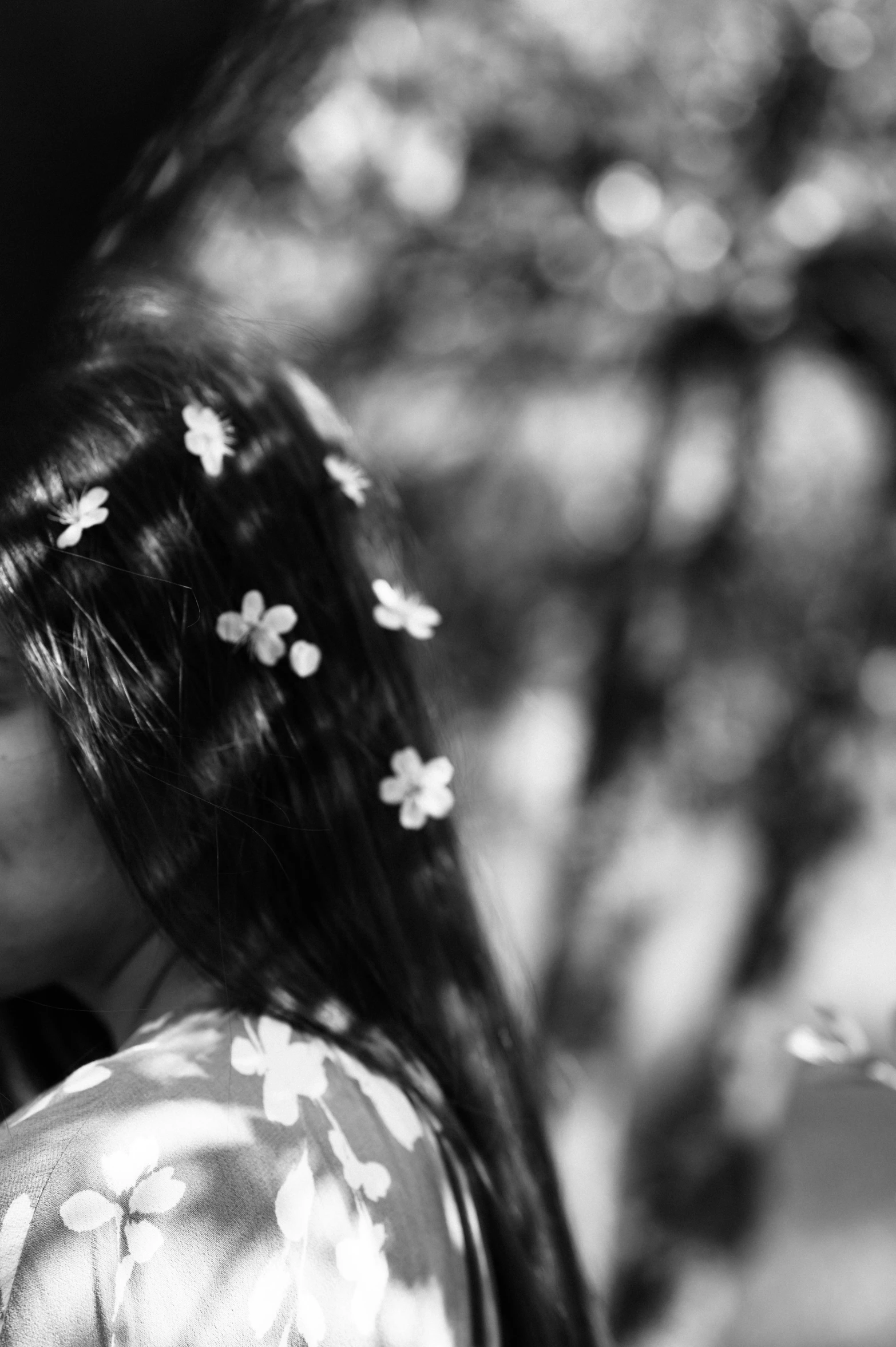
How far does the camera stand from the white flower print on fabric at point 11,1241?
38.4 inches

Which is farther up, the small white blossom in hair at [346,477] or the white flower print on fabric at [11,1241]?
the small white blossom in hair at [346,477]

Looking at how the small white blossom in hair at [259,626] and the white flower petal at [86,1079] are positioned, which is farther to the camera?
the small white blossom in hair at [259,626]

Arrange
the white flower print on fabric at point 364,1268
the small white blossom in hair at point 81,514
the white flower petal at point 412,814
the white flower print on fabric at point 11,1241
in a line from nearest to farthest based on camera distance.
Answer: the white flower print on fabric at point 11,1241 < the white flower print on fabric at point 364,1268 < the small white blossom in hair at point 81,514 < the white flower petal at point 412,814

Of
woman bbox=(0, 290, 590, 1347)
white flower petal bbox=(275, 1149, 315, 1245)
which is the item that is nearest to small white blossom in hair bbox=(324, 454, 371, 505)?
woman bbox=(0, 290, 590, 1347)

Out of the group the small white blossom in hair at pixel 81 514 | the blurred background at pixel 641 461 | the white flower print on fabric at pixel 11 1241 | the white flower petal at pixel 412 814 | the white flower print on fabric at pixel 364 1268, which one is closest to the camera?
the white flower print on fabric at pixel 11 1241

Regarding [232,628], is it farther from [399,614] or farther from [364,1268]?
[364,1268]

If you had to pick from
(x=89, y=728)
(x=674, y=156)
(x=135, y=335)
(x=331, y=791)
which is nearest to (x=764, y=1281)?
(x=331, y=791)

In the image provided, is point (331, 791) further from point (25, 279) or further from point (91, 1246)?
point (25, 279)

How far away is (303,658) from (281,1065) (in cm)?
40

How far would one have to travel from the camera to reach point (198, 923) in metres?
1.22

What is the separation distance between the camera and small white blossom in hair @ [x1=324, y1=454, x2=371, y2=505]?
54.7 inches

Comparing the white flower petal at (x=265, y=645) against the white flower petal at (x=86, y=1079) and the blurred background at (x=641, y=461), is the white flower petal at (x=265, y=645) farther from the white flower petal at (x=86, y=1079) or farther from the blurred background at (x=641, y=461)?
the blurred background at (x=641, y=461)

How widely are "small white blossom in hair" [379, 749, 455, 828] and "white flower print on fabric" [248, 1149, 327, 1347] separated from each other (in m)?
0.40

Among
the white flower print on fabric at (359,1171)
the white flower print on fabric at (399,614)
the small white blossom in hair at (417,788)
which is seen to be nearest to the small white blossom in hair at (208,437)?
the white flower print on fabric at (399,614)
